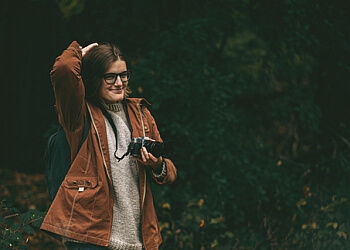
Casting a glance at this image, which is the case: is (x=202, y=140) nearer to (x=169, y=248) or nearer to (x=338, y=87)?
(x=169, y=248)

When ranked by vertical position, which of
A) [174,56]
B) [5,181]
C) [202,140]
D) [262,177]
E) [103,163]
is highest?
[103,163]

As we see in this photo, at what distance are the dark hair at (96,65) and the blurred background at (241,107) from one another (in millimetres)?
2852

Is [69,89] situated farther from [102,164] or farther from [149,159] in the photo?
[149,159]

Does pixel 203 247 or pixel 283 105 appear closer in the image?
pixel 203 247

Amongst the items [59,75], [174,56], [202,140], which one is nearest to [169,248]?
Answer: [202,140]

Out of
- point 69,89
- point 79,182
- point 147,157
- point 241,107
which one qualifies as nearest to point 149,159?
point 147,157

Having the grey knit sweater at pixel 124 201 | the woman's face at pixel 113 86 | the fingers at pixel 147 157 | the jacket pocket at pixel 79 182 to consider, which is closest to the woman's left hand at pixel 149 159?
the fingers at pixel 147 157

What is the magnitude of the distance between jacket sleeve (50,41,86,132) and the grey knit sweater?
0.23 m

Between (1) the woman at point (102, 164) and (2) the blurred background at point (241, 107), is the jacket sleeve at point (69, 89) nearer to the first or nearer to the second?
(1) the woman at point (102, 164)

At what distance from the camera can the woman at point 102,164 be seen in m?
3.82

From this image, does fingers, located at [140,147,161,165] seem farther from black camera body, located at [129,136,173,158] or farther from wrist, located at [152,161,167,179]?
wrist, located at [152,161,167,179]

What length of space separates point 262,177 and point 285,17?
1.62 meters

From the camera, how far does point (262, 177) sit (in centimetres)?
Result: 769

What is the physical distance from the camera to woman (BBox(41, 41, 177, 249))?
3.82m
